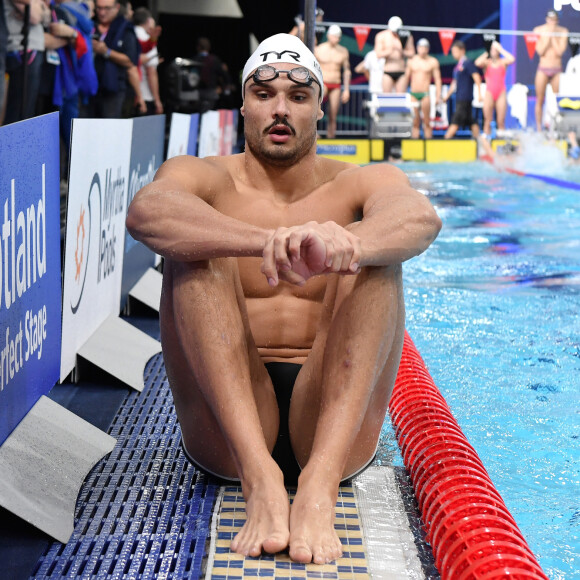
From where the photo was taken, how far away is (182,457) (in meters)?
2.48

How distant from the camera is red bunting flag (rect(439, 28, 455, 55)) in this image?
18.8m

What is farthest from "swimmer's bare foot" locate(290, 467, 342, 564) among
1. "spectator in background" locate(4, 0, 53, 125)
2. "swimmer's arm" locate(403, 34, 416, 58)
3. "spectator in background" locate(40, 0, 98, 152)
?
"swimmer's arm" locate(403, 34, 416, 58)

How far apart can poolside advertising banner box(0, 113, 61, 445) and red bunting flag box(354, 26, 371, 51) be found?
16.4 meters

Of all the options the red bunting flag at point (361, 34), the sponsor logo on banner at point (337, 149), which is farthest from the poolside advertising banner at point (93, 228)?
the red bunting flag at point (361, 34)

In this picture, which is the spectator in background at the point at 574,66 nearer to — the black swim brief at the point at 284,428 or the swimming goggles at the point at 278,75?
the swimming goggles at the point at 278,75

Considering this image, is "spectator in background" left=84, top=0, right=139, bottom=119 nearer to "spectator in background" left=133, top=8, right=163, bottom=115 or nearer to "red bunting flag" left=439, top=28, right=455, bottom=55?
"spectator in background" left=133, top=8, right=163, bottom=115

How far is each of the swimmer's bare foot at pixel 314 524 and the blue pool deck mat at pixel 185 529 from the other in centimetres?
3

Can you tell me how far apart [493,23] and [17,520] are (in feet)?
64.3

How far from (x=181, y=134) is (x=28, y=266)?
3.45 metres

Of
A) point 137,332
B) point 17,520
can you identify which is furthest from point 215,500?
point 137,332

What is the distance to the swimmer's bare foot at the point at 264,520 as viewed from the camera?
1748mm

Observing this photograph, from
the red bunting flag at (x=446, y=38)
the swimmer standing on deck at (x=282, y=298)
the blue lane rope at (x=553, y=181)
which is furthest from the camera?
the red bunting flag at (x=446, y=38)

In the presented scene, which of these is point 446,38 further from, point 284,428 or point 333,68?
point 284,428

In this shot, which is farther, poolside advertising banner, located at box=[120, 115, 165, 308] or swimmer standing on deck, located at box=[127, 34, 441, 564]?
poolside advertising banner, located at box=[120, 115, 165, 308]
